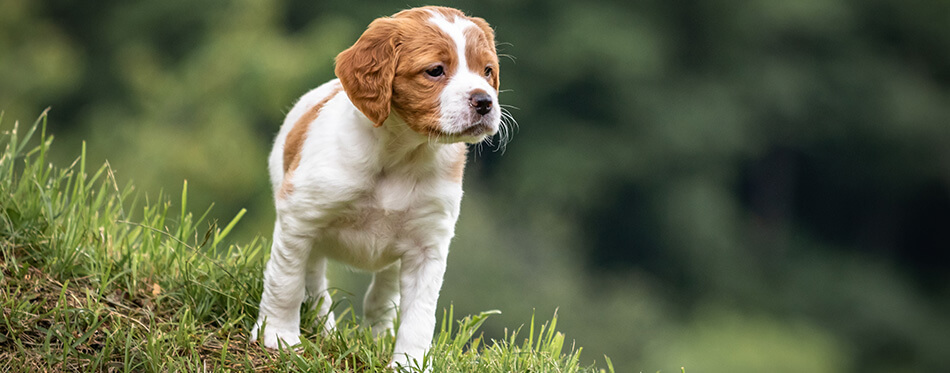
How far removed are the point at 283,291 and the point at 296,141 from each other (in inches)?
28.7

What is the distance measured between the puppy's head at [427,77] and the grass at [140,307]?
1.01 meters

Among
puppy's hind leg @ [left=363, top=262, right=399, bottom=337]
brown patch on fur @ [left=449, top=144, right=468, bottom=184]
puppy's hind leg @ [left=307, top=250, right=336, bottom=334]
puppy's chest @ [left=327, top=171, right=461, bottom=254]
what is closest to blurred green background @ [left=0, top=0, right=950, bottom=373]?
puppy's hind leg @ [left=363, top=262, right=399, bottom=337]

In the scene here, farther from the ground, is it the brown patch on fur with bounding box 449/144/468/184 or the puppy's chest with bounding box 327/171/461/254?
the brown patch on fur with bounding box 449/144/468/184

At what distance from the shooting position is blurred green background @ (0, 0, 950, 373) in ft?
75.9

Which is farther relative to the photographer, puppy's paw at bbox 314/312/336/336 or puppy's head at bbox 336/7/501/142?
puppy's paw at bbox 314/312/336/336

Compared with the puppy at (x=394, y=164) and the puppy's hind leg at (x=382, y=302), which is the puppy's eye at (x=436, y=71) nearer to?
the puppy at (x=394, y=164)

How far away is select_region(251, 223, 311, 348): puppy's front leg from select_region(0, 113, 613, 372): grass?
0.10 meters

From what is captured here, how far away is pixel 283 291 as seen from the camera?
15.9ft

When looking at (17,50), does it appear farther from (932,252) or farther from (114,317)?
(932,252)

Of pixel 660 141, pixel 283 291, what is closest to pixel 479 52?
pixel 283 291

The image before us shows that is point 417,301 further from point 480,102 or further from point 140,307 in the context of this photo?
point 140,307

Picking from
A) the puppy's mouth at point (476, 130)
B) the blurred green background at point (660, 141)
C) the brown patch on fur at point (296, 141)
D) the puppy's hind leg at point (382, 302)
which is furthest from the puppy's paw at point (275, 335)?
the blurred green background at point (660, 141)

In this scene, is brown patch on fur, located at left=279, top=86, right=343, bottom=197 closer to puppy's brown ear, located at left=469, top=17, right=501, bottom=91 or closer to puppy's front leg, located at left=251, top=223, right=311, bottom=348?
puppy's front leg, located at left=251, top=223, right=311, bottom=348

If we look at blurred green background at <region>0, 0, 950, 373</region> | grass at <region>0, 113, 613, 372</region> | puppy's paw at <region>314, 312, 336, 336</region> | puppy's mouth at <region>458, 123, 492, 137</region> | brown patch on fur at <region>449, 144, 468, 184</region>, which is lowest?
grass at <region>0, 113, 613, 372</region>
